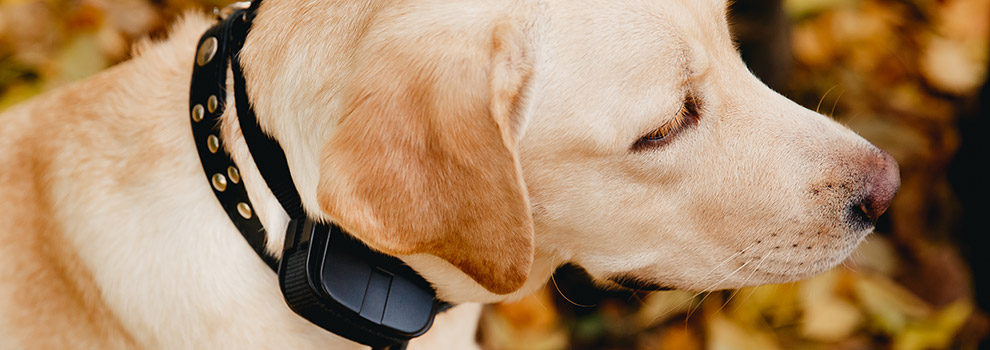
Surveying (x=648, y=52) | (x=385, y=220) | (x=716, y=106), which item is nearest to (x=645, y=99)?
(x=648, y=52)

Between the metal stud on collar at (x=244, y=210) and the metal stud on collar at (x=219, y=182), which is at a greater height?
the metal stud on collar at (x=219, y=182)

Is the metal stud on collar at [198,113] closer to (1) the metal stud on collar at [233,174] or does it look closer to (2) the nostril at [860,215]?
(1) the metal stud on collar at [233,174]

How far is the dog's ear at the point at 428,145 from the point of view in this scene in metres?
1.57

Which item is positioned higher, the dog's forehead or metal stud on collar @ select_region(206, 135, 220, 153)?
the dog's forehead

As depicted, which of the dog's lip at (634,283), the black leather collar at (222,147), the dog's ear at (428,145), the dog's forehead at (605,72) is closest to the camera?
the dog's ear at (428,145)

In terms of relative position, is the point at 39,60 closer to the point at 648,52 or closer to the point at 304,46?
the point at 304,46

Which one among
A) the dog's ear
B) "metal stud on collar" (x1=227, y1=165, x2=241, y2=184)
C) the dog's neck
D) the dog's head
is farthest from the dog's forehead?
"metal stud on collar" (x1=227, y1=165, x2=241, y2=184)

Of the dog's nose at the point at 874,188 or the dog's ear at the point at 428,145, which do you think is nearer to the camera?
the dog's ear at the point at 428,145

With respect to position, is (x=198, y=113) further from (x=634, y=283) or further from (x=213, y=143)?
(x=634, y=283)

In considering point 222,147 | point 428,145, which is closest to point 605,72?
point 428,145

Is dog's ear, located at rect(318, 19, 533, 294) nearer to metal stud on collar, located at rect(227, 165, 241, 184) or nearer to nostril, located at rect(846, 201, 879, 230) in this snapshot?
metal stud on collar, located at rect(227, 165, 241, 184)

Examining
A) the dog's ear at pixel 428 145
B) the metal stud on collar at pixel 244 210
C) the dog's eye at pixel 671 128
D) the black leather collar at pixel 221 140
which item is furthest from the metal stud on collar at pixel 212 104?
the dog's eye at pixel 671 128

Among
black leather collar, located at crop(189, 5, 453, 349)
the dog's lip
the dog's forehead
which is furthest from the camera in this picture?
the dog's lip

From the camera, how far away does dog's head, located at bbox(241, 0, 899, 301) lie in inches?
62.9
